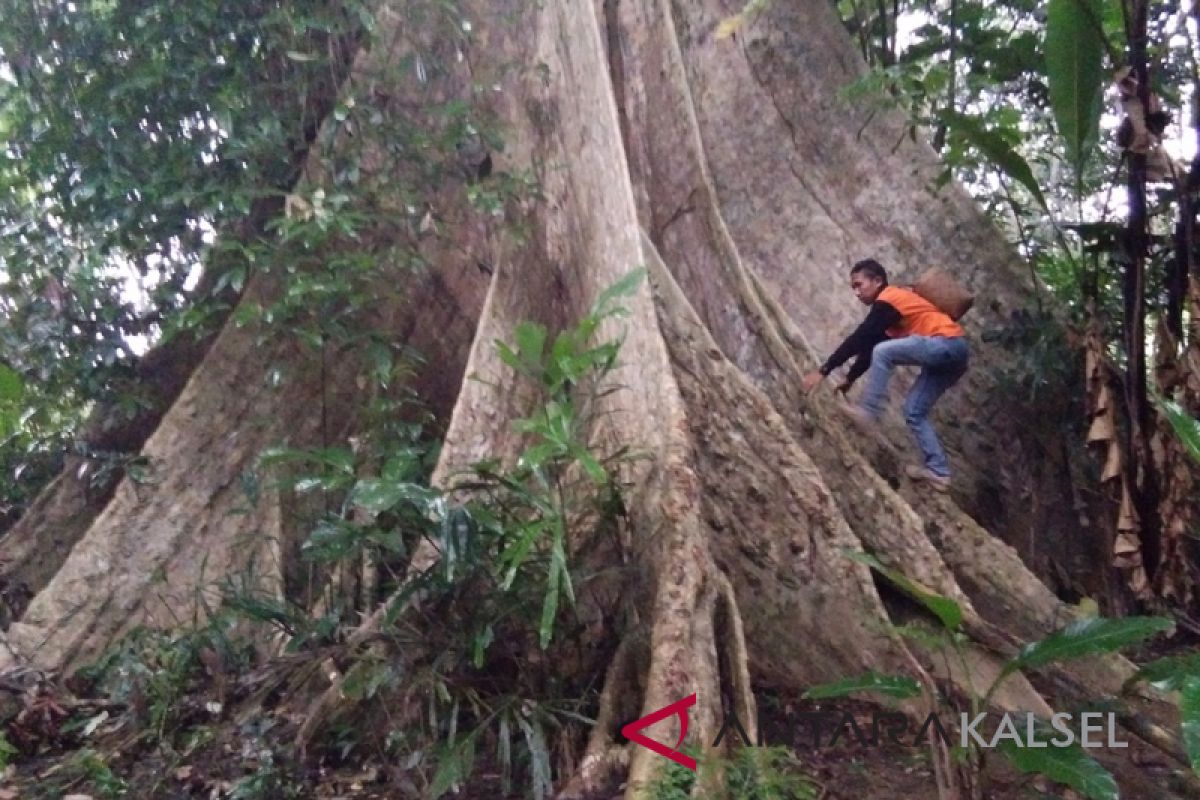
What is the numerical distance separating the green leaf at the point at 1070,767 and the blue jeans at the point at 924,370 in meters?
2.78

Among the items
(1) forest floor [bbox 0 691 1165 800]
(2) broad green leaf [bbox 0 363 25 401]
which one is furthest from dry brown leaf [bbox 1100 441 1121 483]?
(2) broad green leaf [bbox 0 363 25 401]

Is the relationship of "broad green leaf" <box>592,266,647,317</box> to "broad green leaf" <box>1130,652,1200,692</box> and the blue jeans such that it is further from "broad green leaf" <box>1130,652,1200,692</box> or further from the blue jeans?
the blue jeans

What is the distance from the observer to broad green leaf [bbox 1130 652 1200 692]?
2.99 metres

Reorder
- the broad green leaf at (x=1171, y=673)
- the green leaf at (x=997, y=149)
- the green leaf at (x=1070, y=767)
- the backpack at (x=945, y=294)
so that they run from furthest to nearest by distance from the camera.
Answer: the backpack at (x=945, y=294)
the green leaf at (x=997, y=149)
the broad green leaf at (x=1171, y=673)
the green leaf at (x=1070, y=767)

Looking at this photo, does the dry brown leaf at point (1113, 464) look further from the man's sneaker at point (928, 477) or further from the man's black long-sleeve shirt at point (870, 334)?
the man's black long-sleeve shirt at point (870, 334)

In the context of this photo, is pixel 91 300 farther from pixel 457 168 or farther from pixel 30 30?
pixel 457 168

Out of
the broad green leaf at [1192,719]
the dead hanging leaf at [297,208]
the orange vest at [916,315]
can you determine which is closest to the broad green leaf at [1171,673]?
the broad green leaf at [1192,719]

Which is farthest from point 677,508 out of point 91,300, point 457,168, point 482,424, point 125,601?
point 91,300

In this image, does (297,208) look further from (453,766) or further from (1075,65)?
(1075,65)

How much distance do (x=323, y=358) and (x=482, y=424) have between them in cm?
106

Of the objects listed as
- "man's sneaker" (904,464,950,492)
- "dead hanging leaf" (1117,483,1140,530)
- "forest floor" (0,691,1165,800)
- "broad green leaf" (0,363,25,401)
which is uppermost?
"man's sneaker" (904,464,950,492)

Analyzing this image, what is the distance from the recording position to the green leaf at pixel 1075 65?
466 cm

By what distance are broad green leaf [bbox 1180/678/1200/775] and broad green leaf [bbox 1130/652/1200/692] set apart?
0.16 feet

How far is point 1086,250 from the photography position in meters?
5.41
